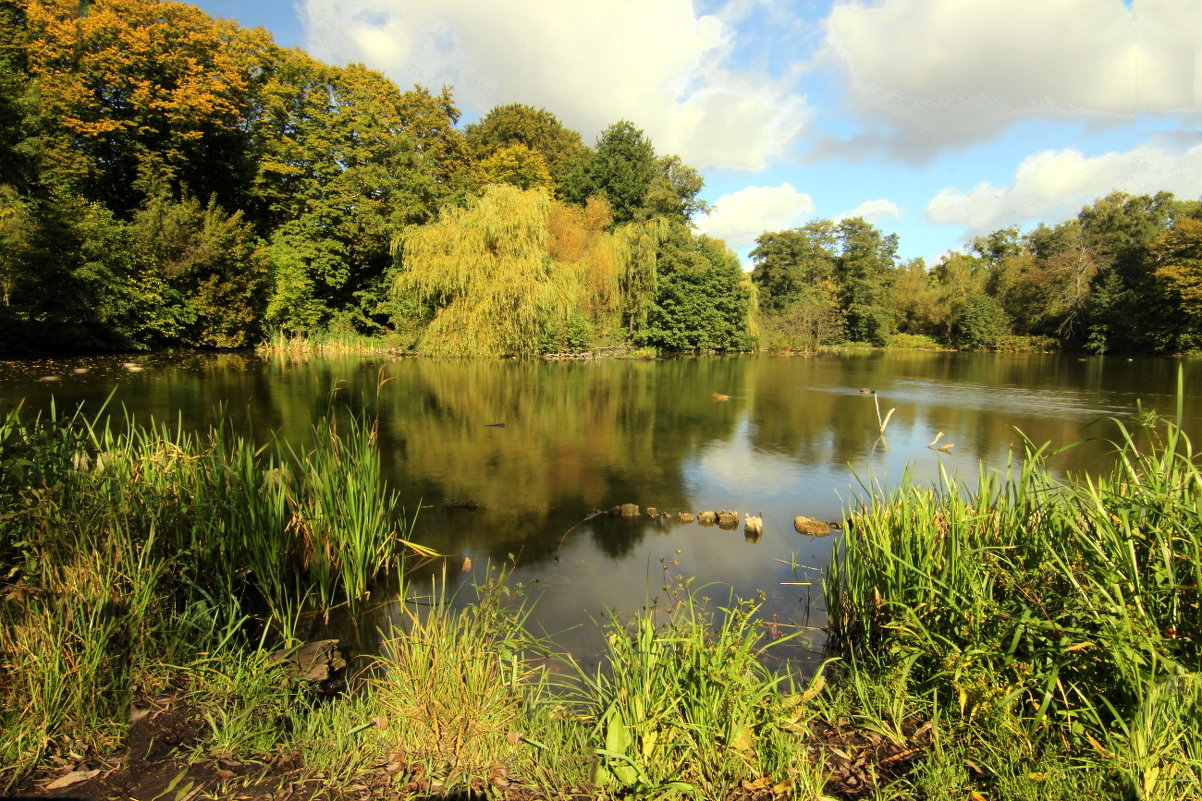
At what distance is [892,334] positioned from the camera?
171ft

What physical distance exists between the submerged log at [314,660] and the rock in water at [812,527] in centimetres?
491

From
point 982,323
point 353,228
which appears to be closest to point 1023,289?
point 982,323

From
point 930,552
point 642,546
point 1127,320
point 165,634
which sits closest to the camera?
point 165,634

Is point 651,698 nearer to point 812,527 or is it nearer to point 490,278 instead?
point 812,527

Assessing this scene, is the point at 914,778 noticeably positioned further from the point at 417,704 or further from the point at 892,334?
the point at 892,334

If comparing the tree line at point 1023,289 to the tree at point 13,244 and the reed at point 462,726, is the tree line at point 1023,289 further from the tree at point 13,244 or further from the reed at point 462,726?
the reed at point 462,726

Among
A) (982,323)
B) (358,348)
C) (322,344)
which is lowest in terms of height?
(358,348)

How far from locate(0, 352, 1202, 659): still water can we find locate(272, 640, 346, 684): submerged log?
39 cm

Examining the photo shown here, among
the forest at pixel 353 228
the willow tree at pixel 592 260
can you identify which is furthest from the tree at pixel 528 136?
the willow tree at pixel 592 260

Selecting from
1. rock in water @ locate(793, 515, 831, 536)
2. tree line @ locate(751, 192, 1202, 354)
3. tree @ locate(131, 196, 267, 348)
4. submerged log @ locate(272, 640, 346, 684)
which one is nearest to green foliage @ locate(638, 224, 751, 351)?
tree line @ locate(751, 192, 1202, 354)

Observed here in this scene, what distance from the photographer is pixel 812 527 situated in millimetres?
7047

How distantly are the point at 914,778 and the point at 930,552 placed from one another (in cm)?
136

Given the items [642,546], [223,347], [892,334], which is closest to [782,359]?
[892,334]

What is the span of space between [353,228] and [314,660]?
2919 cm
